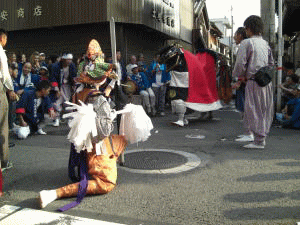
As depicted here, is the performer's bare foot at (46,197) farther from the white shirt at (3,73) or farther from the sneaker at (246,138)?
the sneaker at (246,138)

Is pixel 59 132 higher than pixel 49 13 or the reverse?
the reverse

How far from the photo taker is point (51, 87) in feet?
25.9

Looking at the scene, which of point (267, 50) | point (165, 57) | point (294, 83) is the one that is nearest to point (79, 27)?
point (165, 57)

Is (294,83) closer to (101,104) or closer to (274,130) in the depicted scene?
(274,130)

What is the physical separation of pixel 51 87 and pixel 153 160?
14.3ft

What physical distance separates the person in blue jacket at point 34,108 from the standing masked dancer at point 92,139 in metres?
3.33

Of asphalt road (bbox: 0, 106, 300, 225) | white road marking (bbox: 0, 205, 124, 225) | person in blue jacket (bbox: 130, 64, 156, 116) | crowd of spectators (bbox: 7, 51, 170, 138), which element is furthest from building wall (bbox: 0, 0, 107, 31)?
white road marking (bbox: 0, 205, 124, 225)

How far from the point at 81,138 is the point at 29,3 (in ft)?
38.2

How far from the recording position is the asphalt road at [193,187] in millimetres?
2811

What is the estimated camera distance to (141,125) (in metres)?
3.70

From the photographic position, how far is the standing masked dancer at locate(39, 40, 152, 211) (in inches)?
125

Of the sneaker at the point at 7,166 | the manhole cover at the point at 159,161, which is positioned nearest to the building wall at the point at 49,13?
the manhole cover at the point at 159,161

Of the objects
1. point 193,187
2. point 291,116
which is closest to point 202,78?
point 291,116

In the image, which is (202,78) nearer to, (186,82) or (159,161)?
(186,82)
